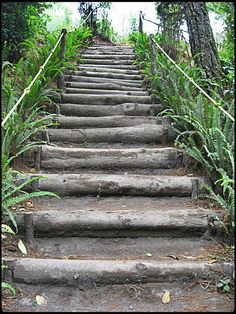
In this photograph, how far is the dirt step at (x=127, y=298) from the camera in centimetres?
228

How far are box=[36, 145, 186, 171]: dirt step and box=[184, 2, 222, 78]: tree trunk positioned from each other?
1.58 metres

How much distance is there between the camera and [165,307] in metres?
2.31

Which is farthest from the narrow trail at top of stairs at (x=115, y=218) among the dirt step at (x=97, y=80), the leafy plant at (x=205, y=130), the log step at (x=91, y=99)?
the dirt step at (x=97, y=80)

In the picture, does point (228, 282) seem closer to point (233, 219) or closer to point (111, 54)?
point (233, 219)

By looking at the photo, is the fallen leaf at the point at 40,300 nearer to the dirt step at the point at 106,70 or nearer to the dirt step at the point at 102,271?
the dirt step at the point at 102,271

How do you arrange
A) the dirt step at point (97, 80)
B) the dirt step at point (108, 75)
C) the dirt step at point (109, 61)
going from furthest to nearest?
the dirt step at point (109, 61) → the dirt step at point (108, 75) → the dirt step at point (97, 80)

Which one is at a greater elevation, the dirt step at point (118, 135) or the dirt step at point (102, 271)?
the dirt step at point (118, 135)

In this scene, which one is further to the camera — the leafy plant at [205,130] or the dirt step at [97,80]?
the dirt step at [97,80]

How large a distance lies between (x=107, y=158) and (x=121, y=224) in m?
0.99

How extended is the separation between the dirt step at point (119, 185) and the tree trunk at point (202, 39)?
198 cm

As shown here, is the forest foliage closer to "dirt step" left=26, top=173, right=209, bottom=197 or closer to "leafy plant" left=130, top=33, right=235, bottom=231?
"leafy plant" left=130, top=33, right=235, bottom=231

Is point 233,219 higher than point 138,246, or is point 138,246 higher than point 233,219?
point 233,219

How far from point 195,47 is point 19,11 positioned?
2425mm

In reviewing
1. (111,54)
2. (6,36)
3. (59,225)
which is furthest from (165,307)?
(111,54)
